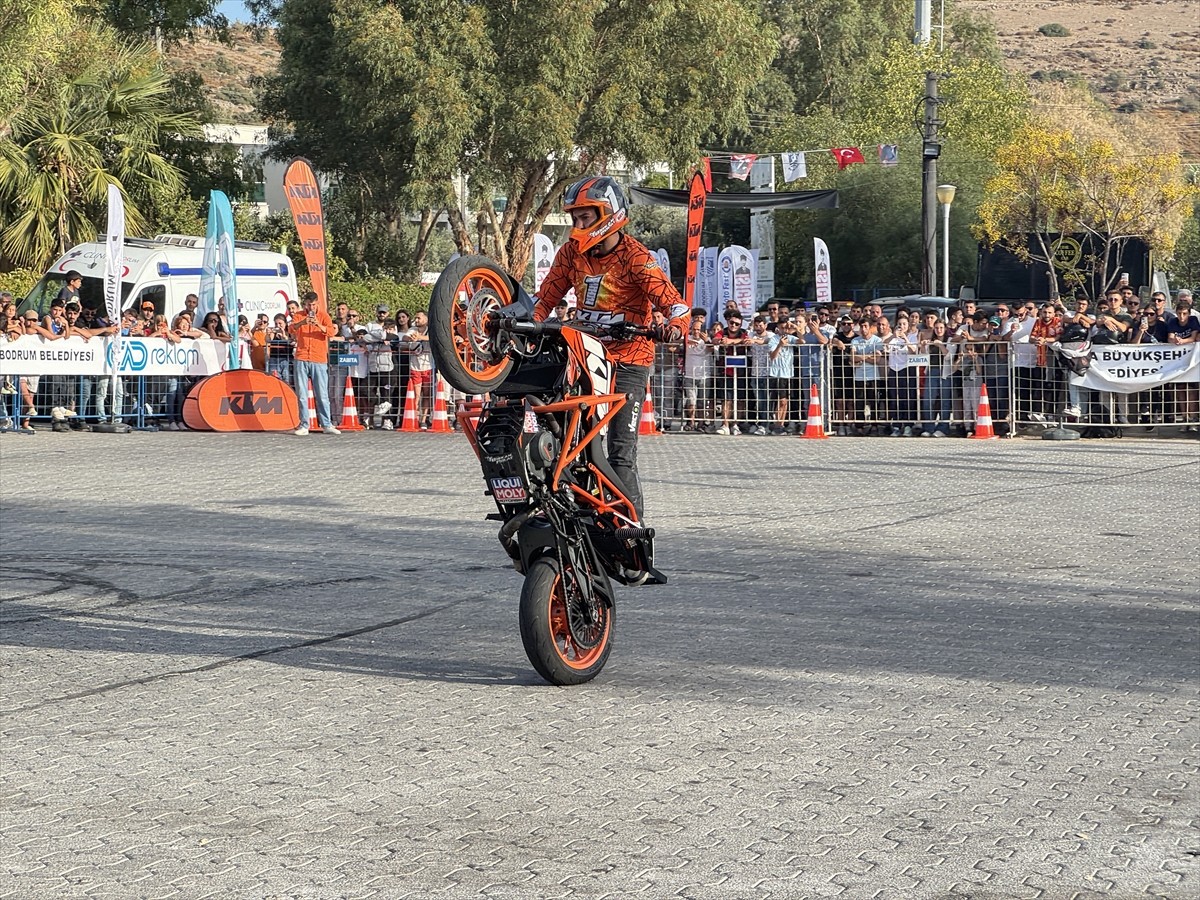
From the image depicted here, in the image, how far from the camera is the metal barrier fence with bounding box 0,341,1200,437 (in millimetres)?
21625

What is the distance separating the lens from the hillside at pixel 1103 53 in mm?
107688

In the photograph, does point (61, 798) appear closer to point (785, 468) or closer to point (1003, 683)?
point (1003, 683)

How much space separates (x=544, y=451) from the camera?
6.86 meters

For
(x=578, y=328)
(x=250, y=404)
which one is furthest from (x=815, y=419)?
(x=578, y=328)

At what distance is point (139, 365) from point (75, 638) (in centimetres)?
1587

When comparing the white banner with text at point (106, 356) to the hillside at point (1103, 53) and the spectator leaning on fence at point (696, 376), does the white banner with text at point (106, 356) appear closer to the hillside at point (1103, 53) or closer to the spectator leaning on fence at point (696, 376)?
the spectator leaning on fence at point (696, 376)

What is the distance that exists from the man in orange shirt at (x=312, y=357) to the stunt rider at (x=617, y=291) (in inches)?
584

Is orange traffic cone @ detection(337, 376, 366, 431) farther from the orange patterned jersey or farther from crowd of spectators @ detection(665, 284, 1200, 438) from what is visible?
the orange patterned jersey

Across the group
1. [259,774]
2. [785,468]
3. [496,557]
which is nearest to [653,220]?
[785,468]

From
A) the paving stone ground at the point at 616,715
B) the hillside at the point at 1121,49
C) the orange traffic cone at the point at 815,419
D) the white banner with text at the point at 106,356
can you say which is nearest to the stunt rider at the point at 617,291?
the paving stone ground at the point at 616,715

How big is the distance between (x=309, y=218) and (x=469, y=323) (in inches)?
684

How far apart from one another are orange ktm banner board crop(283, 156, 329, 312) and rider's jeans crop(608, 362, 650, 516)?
1597 cm

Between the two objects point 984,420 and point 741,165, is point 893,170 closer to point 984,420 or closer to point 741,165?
point 741,165

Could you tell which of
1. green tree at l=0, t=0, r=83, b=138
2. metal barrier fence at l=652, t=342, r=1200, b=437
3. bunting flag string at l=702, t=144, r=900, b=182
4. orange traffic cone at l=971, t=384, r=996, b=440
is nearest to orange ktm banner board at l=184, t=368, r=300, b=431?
metal barrier fence at l=652, t=342, r=1200, b=437
